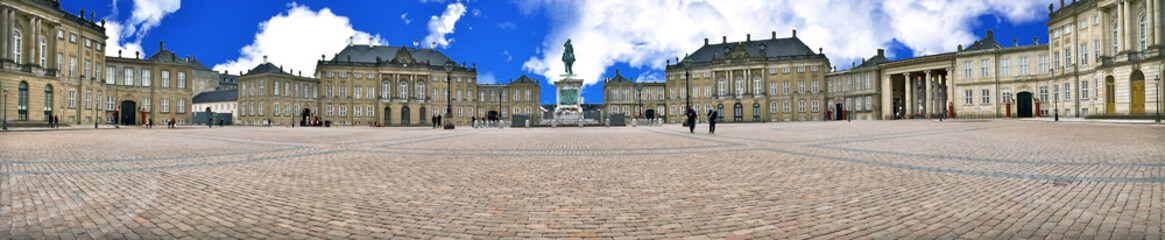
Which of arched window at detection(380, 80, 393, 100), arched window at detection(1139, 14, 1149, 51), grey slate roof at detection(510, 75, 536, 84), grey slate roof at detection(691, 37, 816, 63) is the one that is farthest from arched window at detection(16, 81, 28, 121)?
arched window at detection(1139, 14, 1149, 51)

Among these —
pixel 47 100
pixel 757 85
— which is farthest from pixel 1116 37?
pixel 47 100

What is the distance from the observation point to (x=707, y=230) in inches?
129

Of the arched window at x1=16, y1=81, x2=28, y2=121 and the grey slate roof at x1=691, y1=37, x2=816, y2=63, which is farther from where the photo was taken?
the grey slate roof at x1=691, y1=37, x2=816, y2=63

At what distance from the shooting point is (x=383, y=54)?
7375cm

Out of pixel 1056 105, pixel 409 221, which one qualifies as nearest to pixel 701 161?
pixel 409 221

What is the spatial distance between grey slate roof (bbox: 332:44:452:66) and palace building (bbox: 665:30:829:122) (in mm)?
34611

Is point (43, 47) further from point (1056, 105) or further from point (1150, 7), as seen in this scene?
point (1056, 105)

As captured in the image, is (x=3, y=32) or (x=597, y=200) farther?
(x=3, y=32)

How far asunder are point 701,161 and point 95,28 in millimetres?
58182

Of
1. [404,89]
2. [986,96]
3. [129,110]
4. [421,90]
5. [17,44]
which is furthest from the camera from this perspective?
[421,90]

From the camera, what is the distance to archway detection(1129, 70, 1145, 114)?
3238 centimetres

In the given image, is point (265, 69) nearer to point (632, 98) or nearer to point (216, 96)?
point (216, 96)

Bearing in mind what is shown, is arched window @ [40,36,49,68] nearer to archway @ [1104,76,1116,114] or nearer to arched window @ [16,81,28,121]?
arched window @ [16,81,28,121]

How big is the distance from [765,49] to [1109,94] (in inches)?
1487
